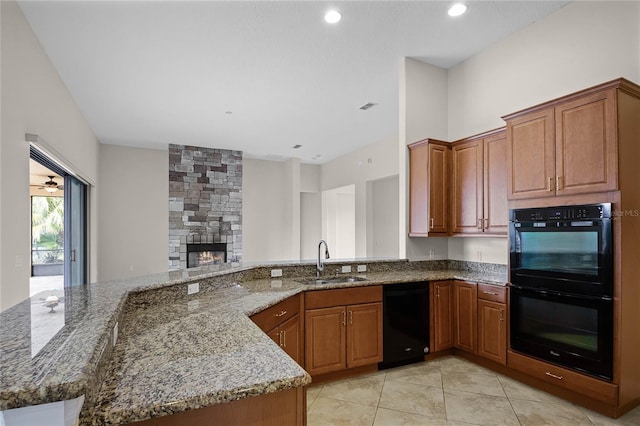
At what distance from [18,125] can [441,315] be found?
4093 mm

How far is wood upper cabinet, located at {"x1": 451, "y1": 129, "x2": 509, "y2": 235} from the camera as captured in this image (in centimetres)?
344

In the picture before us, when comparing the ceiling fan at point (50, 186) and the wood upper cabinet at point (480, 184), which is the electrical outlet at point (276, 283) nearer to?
the wood upper cabinet at point (480, 184)

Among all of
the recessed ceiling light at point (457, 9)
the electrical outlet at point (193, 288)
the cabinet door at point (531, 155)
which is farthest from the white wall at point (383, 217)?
the electrical outlet at point (193, 288)

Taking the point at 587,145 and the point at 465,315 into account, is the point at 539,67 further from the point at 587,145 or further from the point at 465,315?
the point at 465,315

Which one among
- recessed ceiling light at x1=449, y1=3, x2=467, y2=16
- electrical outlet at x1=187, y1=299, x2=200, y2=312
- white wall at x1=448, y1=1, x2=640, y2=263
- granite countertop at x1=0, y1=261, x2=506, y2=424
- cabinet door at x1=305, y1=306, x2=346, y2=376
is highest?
recessed ceiling light at x1=449, y1=3, x2=467, y2=16

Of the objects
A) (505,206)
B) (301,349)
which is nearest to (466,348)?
(505,206)

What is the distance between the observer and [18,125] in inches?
107

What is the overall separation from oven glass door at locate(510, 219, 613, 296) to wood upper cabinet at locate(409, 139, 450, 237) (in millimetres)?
920

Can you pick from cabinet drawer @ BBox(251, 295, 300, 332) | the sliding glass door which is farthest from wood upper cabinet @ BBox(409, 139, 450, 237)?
the sliding glass door

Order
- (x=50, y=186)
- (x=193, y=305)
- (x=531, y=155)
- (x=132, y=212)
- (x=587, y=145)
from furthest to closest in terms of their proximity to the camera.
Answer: (x=132, y=212) < (x=50, y=186) < (x=531, y=155) < (x=587, y=145) < (x=193, y=305)

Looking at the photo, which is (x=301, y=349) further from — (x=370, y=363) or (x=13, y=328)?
(x=13, y=328)

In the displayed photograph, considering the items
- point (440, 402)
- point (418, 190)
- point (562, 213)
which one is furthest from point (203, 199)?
point (562, 213)

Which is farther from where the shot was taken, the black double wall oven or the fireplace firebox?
the fireplace firebox

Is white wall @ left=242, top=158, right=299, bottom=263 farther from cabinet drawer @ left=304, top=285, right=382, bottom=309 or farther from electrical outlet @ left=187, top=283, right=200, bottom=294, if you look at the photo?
electrical outlet @ left=187, top=283, right=200, bottom=294
